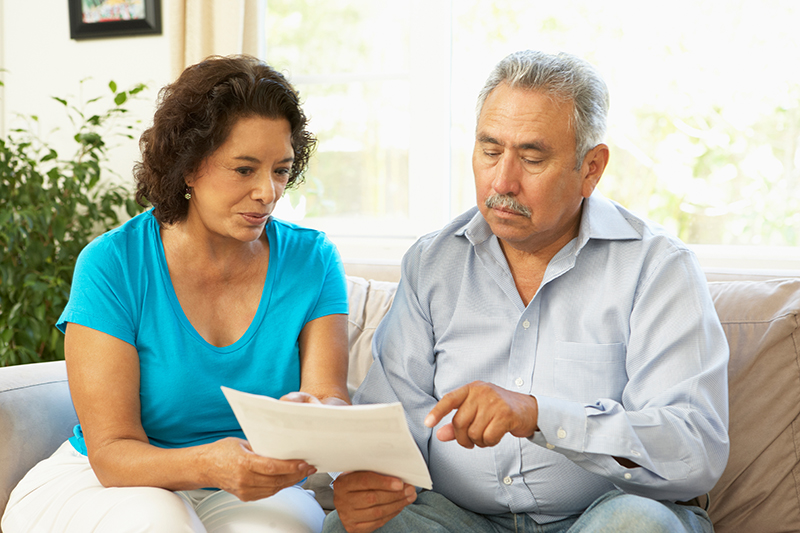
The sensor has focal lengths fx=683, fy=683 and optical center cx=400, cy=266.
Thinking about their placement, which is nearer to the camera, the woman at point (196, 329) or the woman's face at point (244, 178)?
the woman at point (196, 329)

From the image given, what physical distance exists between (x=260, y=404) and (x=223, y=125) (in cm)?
62

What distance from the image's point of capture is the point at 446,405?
102 centimetres

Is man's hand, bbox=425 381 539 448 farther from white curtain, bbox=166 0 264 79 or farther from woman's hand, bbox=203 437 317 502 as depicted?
white curtain, bbox=166 0 264 79

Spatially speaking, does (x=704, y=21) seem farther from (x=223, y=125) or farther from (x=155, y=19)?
(x=155, y=19)

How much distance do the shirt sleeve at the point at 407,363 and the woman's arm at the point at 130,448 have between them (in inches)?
12.9

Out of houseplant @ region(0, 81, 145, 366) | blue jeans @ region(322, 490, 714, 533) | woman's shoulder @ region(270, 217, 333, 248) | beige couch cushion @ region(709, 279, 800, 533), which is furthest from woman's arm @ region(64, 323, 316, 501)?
houseplant @ region(0, 81, 145, 366)

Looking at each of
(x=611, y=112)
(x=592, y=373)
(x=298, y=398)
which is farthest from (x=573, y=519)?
(x=611, y=112)

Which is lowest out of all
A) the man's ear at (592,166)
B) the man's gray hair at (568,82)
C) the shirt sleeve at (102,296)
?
the shirt sleeve at (102,296)

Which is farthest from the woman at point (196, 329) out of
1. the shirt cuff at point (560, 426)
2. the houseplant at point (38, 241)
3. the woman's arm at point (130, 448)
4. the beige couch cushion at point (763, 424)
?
the houseplant at point (38, 241)

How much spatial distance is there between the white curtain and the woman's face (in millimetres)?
1209

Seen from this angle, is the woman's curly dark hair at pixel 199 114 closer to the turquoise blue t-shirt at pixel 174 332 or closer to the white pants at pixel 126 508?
the turquoise blue t-shirt at pixel 174 332

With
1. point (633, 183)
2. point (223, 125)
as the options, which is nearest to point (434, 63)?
point (633, 183)

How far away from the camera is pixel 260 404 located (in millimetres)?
949

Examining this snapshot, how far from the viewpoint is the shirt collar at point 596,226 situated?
4.53 feet
